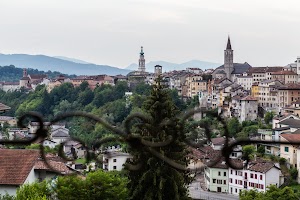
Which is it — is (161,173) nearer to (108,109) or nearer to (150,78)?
(108,109)

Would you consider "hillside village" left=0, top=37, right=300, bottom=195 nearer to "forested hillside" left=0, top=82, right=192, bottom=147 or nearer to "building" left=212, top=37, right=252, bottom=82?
"building" left=212, top=37, right=252, bottom=82

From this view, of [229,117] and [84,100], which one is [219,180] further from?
[84,100]

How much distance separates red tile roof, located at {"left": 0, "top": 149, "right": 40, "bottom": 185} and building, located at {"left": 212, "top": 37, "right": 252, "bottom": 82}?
42.0 m

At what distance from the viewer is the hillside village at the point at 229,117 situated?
10.7m

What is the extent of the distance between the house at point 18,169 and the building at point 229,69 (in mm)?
41868

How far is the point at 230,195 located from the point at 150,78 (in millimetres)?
34969

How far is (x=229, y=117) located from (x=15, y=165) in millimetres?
28476

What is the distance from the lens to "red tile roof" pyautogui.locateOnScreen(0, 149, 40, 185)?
10.1m

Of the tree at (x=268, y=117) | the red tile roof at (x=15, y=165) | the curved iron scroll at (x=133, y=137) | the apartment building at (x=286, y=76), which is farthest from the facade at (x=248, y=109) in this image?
the curved iron scroll at (x=133, y=137)

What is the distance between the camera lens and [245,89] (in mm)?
46312

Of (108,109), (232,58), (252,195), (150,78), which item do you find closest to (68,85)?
(150,78)

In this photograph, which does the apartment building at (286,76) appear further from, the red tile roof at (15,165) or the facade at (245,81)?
the red tile roof at (15,165)

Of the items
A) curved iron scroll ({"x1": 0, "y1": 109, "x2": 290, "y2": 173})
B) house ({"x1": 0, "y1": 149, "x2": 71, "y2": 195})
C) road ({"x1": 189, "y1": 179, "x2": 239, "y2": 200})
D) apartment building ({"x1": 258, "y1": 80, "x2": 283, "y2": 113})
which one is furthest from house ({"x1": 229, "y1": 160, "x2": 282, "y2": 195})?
curved iron scroll ({"x1": 0, "y1": 109, "x2": 290, "y2": 173})

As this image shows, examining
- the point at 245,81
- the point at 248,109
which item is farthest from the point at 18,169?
the point at 245,81
